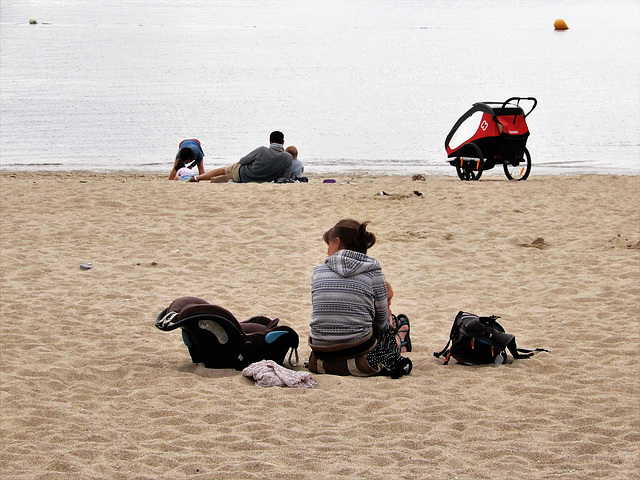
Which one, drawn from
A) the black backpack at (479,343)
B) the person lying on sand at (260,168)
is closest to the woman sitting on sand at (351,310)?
the black backpack at (479,343)

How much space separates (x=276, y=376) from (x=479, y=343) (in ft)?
4.96

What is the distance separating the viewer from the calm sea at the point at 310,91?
22547mm

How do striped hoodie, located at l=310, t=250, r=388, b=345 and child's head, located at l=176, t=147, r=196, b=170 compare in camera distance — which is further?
child's head, located at l=176, t=147, r=196, b=170

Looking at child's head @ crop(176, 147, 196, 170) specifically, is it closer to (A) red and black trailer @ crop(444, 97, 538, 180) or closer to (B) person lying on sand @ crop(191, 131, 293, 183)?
(B) person lying on sand @ crop(191, 131, 293, 183)

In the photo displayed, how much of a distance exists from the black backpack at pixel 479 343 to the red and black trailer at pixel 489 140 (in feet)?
26.1

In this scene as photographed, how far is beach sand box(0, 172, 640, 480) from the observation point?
3.97m

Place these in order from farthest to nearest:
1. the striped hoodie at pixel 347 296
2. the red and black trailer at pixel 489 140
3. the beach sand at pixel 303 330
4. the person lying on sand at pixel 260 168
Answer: the red and black trailer at pixel 489 140 → the person lying on sand at pixel 260 168 → the striped hoodie at pixel 347 296 → the beach sand at pixel 303 330

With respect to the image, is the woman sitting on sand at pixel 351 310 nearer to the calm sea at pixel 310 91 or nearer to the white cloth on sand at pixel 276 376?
the white cloth on sand at pixel 276 376

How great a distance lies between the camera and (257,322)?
5730 millimetres

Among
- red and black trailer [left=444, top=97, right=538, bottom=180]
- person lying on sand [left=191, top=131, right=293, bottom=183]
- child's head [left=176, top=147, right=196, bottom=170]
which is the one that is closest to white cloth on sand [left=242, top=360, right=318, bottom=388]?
person lying on sand [left=191, top=131, right=293, bottom=183]

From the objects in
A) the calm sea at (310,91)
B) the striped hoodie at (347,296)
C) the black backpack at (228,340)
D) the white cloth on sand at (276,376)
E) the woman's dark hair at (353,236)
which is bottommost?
the white cloth on sand at (276,376)

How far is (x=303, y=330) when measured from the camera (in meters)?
6.69

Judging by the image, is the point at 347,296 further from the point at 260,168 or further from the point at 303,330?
the point at 260,168

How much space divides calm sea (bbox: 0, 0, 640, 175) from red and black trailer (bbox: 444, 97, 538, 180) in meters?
5.02
